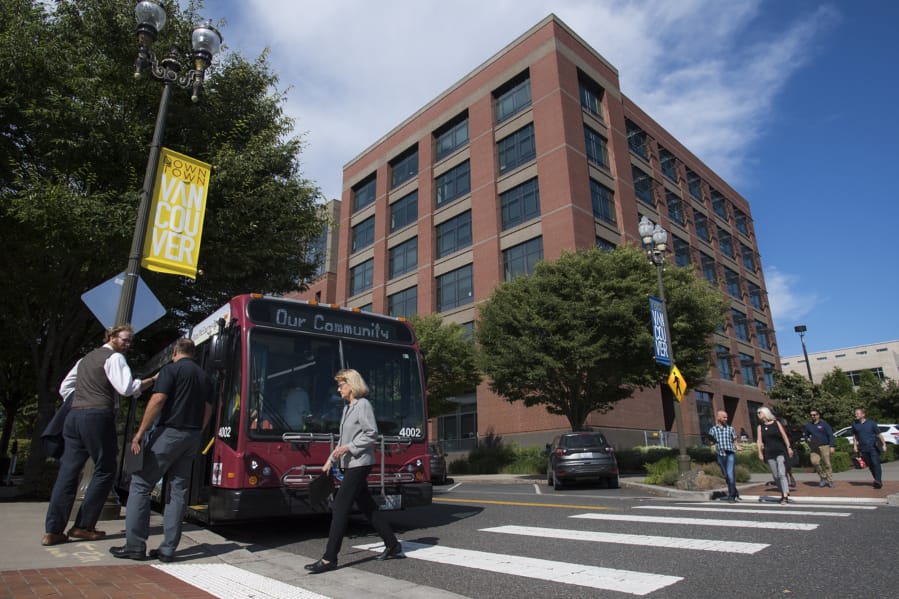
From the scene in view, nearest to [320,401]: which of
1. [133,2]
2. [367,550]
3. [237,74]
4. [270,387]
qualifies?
[270,387]

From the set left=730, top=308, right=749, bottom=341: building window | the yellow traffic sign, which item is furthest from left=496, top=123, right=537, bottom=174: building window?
left=730, top=308, right=749, bottom=341: building window

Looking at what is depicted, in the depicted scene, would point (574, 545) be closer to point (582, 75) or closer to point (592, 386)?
point (592, 386)

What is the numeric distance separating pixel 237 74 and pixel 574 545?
39.1 ft

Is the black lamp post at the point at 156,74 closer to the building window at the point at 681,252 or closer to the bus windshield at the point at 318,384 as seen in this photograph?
the bus windshield at the point at 318,384

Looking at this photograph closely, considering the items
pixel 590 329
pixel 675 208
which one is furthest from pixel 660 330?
pixel 675 208

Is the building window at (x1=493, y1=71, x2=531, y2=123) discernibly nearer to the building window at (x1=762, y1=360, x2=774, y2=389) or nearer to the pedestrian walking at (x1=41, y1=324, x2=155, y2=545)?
the pedestrian walking at (x1=41, y1=324, x2=155, y2=545)

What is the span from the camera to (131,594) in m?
3.94

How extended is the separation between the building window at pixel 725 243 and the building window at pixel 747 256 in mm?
2223

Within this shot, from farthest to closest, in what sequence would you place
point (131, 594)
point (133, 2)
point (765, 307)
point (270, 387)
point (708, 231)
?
1. point (765, 307)
2. point (708, 231)
3. point (133, 2)
4. point (270, 387)
5. point (131, 594)

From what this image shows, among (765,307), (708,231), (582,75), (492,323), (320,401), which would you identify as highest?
(582,75)

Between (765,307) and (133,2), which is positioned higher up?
(765,307)

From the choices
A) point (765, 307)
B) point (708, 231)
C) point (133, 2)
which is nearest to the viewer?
point (133, 2)

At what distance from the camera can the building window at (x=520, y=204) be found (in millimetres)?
32094

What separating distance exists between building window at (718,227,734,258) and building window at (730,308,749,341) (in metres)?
5.54
